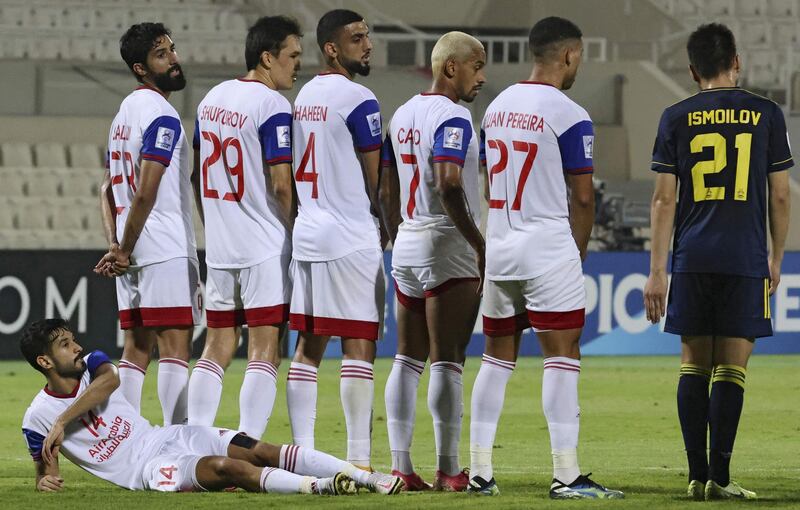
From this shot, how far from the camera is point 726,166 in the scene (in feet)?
18.6

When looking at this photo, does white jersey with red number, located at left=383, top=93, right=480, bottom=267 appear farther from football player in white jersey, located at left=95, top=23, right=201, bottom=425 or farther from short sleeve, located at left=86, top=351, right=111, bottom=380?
short sleeve, located at left=86, top=351, right=111, bottom=380

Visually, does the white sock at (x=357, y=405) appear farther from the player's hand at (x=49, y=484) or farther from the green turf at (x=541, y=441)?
the player's hand at (x=49, y=484)

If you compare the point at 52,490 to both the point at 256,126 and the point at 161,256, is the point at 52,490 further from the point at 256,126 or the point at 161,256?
the point at 256,126

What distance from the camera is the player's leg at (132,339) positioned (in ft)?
22.5

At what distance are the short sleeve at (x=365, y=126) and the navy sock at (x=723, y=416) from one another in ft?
5.75

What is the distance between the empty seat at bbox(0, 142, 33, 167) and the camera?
20156 millimetres

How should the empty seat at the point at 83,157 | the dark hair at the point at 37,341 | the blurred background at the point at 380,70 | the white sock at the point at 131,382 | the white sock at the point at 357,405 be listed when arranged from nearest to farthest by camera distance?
the white sock at the point at 357,405, the dark hair at the point at 37,341, the white sock at the point at 131,382, the blurred background at the point at 380,70, the empty seat at the point at 83,157

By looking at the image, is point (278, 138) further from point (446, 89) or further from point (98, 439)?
point (98, 439)

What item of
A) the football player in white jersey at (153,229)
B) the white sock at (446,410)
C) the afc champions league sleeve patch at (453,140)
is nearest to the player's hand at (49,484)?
the football player in white jersey at (153,229)

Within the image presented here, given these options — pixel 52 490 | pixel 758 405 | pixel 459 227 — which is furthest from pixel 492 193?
pixel 758 405

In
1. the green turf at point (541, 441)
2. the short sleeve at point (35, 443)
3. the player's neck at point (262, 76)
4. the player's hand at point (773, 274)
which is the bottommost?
the green turf at point (541, 441)

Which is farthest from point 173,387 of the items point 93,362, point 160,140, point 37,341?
point 160,140

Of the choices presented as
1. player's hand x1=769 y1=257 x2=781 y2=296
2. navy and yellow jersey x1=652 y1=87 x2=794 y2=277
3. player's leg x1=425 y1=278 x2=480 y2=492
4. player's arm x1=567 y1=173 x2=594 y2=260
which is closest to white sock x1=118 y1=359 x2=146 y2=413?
player's leg x1=425 y1=278 x2=480 y2=492

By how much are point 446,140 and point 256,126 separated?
995mm
